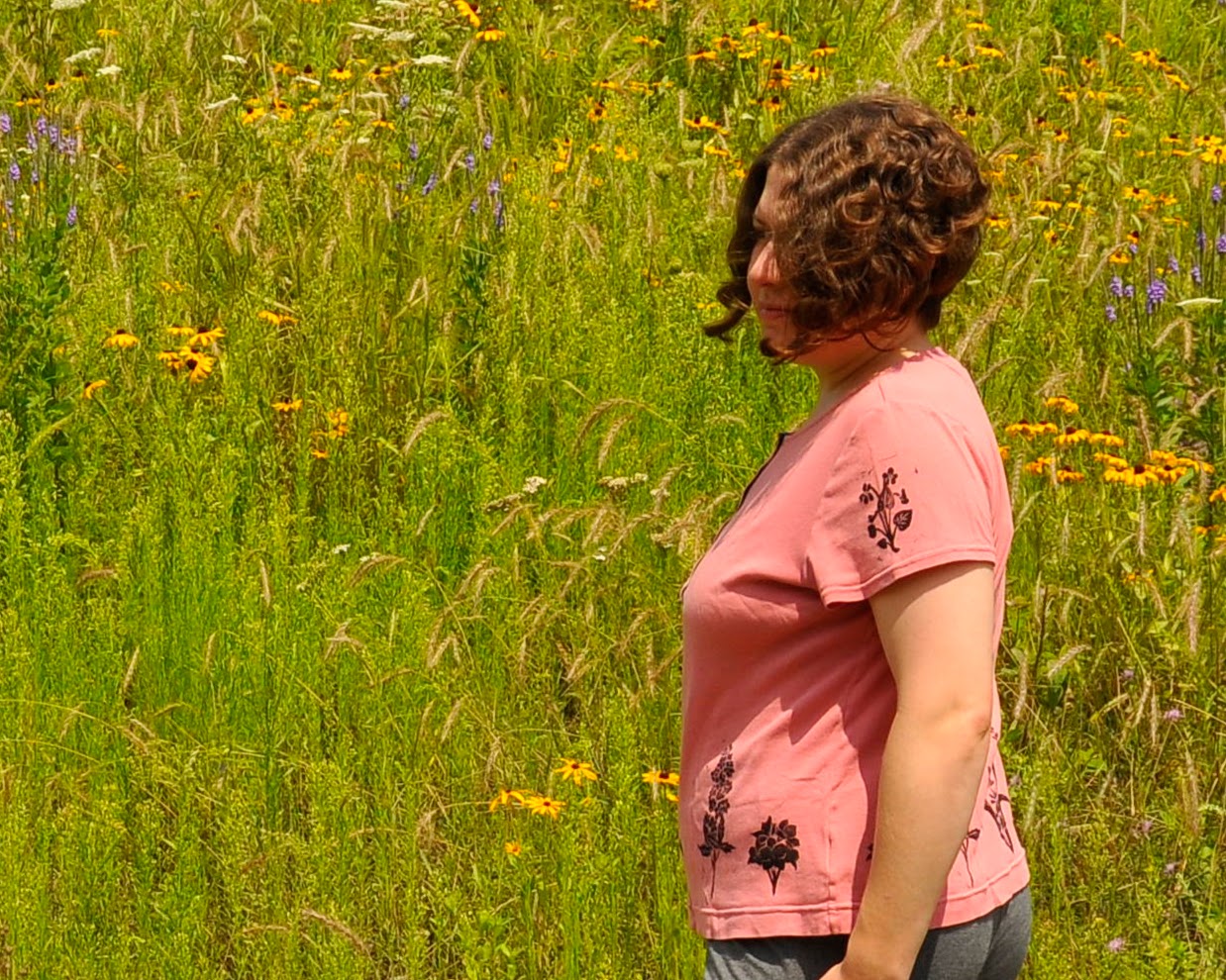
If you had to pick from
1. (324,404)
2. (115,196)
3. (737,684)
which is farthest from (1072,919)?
(115,196)

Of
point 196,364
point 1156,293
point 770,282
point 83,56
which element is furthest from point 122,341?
point 770,282

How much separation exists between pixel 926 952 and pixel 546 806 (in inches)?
53.5

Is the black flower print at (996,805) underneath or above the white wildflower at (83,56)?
underneath

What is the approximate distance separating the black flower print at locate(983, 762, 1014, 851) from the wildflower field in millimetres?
1066

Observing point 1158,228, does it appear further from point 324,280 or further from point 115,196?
point 115,196

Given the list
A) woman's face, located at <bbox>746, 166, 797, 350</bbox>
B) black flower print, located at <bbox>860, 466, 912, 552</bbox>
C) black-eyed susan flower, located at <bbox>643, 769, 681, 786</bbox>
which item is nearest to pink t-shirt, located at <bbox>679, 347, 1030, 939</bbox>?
black flower print, located at <bbox>860, 466, 912, 552</bbox>

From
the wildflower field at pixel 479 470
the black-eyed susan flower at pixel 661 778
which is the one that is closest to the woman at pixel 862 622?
the wildflower field at pixel 479 470

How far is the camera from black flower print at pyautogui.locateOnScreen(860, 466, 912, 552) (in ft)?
5.44

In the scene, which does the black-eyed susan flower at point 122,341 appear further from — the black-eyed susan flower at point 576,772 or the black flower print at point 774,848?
the black flower print at point 774,848

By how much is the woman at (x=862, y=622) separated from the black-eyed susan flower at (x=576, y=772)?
118cm

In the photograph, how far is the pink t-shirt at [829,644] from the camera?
5.51 feet

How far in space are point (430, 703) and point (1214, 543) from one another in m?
1.70

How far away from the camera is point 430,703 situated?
3.31 meters

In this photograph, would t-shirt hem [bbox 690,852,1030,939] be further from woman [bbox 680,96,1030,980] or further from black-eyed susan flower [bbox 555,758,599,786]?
black-eyed susan flower [bbox 555,758,599,786]
